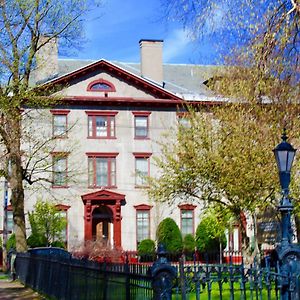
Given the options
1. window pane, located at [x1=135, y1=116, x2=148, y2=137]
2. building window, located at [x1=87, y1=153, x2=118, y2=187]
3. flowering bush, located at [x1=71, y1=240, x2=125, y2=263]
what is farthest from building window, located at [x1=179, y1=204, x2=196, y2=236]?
flowering bush, located at [x1=71, y1=240, x2=125, y2=263]

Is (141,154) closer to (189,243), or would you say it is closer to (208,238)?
(189,243)

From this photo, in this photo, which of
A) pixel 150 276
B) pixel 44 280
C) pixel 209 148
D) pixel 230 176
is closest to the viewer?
pixel 150 276

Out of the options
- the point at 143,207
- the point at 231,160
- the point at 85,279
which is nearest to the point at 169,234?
the point at 143,207

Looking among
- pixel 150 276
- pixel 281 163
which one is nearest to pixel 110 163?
pixel 281 163

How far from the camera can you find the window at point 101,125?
46.4m

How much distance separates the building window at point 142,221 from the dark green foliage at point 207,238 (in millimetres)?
3356

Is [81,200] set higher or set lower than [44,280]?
higher

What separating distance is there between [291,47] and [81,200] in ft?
112

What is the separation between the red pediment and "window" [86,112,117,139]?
12.5ft

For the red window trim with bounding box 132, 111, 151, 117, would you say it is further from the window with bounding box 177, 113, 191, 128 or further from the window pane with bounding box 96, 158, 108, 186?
the window with bounding box 177, 113, 191, 128

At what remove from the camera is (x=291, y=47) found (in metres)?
12.4

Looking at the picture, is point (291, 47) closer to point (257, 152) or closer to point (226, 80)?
point (257, 152)

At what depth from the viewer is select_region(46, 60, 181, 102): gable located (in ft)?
151

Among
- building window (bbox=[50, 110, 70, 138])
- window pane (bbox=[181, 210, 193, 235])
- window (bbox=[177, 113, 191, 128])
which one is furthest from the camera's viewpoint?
window pane (bbox=[181, 210, 193, 235])
